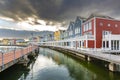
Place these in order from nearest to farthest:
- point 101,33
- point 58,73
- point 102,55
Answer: point 58,73
point 102,55
point 101,33

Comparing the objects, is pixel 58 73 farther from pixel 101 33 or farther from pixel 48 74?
pixel 101 33

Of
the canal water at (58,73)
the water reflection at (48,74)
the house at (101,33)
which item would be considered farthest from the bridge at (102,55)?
the water reflection at (48,74)

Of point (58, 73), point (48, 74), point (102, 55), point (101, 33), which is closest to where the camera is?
point (48, 74)

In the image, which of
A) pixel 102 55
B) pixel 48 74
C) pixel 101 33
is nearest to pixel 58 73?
pixel 48 74

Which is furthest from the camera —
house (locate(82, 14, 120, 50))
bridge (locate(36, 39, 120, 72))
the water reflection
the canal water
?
house (locate(82, 14, 120, 50))

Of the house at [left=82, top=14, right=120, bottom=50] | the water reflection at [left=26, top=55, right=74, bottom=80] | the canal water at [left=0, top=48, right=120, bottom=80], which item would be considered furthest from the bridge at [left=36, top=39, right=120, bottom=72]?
Result: the water reflection at [left=26, top=55, right=74, bottom=80]

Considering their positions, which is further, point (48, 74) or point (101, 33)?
point (101, 33)

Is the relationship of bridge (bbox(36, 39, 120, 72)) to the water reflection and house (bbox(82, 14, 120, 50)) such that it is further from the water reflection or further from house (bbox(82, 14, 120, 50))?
the water reflection

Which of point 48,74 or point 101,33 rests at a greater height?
point 101,33

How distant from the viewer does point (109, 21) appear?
3309cm

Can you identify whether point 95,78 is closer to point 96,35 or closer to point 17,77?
point 17,77

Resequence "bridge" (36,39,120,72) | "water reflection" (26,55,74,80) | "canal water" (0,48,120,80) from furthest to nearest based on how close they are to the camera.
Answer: "bridge" (36,39,120,72) → "water reflection" (26,55,74,80) → "canal water" (0,48,120,80)

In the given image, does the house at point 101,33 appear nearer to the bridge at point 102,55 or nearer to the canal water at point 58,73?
the bridge at point 102,55

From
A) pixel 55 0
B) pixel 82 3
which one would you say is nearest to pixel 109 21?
pixel 82 3
